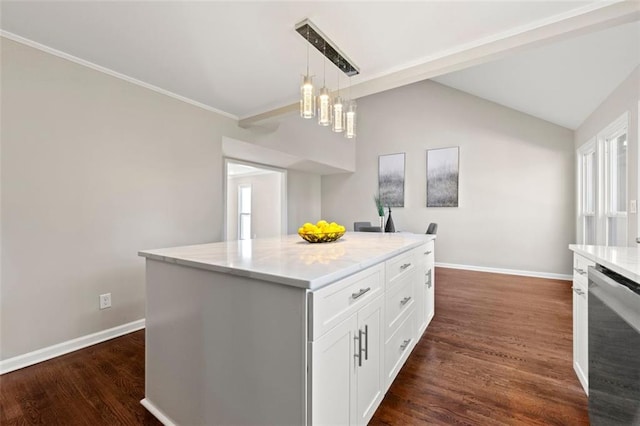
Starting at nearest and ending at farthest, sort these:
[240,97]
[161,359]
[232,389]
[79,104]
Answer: [232,389] < [161,359] < [79,104] < [240,97]

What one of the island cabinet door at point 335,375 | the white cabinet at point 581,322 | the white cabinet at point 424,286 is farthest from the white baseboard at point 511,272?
the island cabinet door at point 335,375

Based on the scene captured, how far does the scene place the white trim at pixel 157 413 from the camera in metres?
1.45

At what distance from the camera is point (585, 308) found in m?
1.60

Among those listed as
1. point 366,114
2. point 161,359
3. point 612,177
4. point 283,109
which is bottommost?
point 161,359

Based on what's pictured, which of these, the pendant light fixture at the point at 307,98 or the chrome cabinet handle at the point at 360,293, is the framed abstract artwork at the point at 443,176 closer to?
the pendant light fixture at the point at 307,98

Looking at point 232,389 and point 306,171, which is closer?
point 232,389

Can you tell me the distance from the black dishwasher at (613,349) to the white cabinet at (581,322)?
0.33 metres

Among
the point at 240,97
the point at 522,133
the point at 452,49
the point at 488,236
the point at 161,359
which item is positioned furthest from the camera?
the point at 488,236

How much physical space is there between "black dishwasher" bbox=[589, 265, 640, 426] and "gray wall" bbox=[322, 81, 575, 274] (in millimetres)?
4154

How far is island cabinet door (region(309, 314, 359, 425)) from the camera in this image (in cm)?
100

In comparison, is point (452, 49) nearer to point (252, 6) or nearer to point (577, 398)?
point (252, 6)

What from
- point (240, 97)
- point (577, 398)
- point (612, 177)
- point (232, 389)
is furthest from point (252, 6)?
point (612, 177)

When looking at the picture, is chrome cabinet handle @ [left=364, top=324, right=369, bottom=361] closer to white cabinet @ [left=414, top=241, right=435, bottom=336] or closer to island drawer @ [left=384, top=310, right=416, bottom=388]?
island drawer @ [left=384, top=310, right=416, bottom=388]

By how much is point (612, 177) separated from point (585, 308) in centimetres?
260
